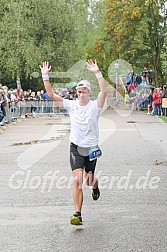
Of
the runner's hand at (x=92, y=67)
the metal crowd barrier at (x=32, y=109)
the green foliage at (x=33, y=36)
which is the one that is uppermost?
the runner's hand at (x=92, y=67)

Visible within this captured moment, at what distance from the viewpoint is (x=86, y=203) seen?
1017 centimetres

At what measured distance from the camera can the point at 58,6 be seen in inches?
1986

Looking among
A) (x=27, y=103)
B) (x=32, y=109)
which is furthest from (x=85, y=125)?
(x=32, y=109)

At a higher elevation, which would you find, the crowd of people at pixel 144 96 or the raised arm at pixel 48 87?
the raised arm at pixel 48 87

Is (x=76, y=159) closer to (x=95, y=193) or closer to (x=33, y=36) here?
(x=95, y=193)

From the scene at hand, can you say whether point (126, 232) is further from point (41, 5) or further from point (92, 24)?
point (92, 24)

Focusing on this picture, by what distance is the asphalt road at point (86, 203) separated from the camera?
24.9 ft

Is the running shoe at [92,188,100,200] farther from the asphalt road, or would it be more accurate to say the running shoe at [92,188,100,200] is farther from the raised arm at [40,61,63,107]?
the raised arm at [40,61,63,107]

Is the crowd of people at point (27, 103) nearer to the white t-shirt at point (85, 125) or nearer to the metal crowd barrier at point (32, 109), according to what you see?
the metal crowd barrier at point (32, 109)

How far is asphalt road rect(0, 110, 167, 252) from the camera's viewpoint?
759 cm

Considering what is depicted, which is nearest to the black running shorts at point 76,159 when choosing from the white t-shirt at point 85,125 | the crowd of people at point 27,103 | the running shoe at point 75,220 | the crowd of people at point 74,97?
the white t-shirt at point 85,125

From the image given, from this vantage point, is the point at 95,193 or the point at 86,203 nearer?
the point at 95,193

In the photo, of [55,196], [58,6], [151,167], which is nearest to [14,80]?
[58,6]

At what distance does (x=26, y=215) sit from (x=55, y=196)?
5.24 feet
